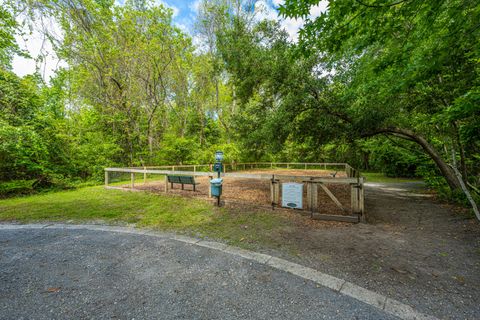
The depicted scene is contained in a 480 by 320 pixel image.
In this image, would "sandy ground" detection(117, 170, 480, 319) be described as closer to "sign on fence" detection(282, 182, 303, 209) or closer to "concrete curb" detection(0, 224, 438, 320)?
"concrete curb" detection(0, 224, 438, 320)

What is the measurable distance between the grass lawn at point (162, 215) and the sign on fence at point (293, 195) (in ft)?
1.44

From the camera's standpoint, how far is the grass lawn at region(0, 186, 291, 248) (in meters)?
4.21

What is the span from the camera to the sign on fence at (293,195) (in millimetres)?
5312

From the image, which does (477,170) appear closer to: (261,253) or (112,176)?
(261,253)

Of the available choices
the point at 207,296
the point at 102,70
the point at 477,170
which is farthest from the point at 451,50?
the point at 102,70

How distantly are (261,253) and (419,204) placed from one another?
6.84 meters

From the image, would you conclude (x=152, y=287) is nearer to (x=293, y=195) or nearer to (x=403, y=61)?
(x=293, y=195)

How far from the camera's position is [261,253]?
325 cm

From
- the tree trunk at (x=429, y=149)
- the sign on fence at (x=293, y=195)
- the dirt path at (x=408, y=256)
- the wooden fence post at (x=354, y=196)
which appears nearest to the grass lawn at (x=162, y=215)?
the sign on fence at (x=293, y=195)

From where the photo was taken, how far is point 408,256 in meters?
3.17

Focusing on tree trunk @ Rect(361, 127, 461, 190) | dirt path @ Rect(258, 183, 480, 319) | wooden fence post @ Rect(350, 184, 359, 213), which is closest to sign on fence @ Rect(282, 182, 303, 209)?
dirt path @ Rect(258, 183, 480, 319)

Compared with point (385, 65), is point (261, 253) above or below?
below

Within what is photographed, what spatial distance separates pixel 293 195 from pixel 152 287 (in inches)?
157

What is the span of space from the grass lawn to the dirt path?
0.75 meters
